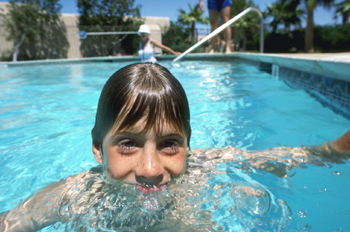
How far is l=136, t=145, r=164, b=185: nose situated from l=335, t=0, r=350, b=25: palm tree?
28.8 metres

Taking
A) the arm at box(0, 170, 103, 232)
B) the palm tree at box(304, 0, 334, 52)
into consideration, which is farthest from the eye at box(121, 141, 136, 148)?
the palm tree at box(304, 0, 334, 52)

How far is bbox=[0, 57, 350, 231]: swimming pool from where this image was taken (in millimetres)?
1506

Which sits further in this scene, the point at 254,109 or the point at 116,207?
the point at 254,109

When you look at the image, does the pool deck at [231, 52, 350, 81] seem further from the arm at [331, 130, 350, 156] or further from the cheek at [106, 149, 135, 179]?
the cheek at [106, 149, 135, 179]

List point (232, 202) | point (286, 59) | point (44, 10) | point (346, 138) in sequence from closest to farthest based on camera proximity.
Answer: point (232, 202)
point (346, 138)
point (286, 59)
point (44, 10)

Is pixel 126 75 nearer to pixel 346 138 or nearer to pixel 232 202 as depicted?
pixel 232 202

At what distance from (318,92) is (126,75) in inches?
138

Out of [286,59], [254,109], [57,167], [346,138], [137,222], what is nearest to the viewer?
[137,222]

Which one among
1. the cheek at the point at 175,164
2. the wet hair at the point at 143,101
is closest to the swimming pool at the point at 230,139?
the cheek at the point at 175,164

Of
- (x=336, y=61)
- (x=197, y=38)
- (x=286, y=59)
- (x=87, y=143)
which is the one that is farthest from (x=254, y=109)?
(x=197, y=38)

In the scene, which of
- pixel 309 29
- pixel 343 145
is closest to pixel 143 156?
pixel 343 145

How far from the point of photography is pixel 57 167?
2398 millimetres

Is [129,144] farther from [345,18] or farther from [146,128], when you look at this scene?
[345,18]

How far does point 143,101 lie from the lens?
1283 millimetres
